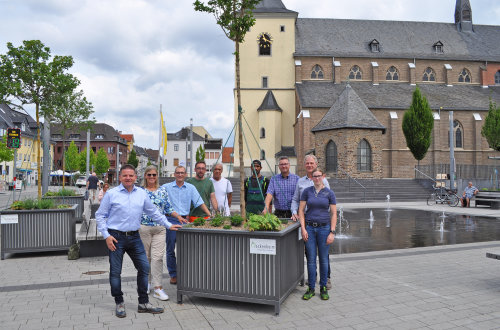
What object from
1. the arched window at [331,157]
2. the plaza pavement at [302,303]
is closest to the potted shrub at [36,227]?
the plaza pavement at [302,303]

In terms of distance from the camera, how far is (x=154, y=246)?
5184 mm

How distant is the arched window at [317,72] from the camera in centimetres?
4112

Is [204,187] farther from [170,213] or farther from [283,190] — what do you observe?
[283,190]

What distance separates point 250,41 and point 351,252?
113 ft

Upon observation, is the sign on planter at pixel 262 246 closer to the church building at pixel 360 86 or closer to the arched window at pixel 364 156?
the church building at pixel 360 86

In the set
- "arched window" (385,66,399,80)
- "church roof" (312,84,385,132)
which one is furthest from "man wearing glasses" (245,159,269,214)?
"arched window" (385,66,399,80)

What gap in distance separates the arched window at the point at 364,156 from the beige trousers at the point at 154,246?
27419mm

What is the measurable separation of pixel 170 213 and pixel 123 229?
989 mm

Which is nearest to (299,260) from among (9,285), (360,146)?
(9,285)

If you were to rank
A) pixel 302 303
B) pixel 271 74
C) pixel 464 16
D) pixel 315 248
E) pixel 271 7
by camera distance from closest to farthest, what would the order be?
pixel 302 303, pixel 315 248, pixel 271 74, pixel 271 7, pixel 464 16

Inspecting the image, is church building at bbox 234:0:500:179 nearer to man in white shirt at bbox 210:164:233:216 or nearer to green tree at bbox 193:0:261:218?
man in white shirt at bbox 210:164:233:216

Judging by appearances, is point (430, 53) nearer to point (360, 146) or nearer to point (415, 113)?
point (415, 113)

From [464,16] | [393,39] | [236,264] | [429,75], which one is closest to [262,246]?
[236,264]

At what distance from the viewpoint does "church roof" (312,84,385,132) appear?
30688 millimetres
